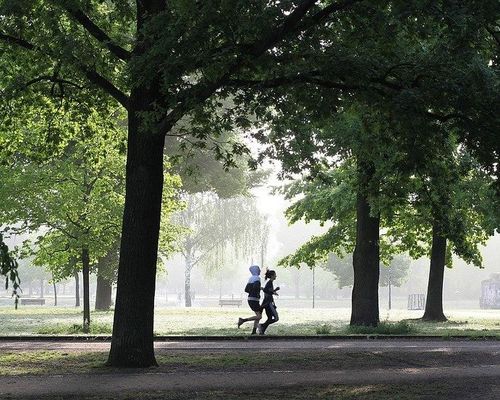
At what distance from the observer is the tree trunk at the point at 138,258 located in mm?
11984

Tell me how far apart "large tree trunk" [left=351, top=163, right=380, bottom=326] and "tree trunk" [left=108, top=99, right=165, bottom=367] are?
11485 mm

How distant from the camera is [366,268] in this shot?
22.8m

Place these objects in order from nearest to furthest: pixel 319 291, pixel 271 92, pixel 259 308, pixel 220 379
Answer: pixel 220 379
pixel 271 92
pixel 259 308
pixel 319 291

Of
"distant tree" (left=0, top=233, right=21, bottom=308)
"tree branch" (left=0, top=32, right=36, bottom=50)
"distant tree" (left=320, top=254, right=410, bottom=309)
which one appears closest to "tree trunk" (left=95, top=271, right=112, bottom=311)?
"tree branch" (left=0, top=32, right=36, bottom=50)

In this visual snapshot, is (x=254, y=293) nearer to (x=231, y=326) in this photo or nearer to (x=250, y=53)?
(x=231, y=326)

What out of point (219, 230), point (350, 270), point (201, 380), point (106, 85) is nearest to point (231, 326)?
point (106, 85)

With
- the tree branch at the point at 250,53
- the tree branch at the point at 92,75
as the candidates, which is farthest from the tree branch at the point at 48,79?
the tree branch at the point at 250,53

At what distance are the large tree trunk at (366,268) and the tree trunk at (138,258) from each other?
452 inches

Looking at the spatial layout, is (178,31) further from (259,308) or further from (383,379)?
(259,308)

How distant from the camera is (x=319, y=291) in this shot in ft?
373

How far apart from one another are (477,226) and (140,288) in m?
20.9

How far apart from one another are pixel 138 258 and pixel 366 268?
1193cm

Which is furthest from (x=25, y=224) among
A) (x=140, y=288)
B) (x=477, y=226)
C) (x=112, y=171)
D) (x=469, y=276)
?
(x=469, y=276)

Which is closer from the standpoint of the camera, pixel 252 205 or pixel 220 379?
pixel 220 379
